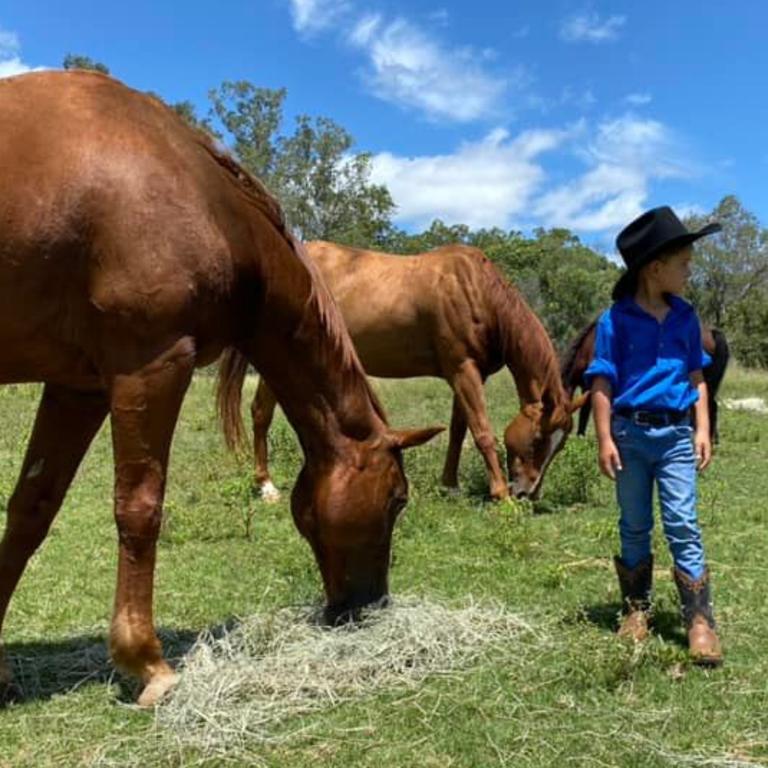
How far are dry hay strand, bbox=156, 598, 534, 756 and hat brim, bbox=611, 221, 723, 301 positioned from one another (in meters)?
1.67

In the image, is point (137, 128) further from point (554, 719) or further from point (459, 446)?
point (459, 446)

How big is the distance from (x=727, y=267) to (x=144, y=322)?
4387 cm

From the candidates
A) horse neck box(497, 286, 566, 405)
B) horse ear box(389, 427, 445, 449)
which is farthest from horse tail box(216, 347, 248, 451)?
horse neck box(497, 286, 566, 405)

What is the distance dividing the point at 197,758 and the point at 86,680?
1.00 metres

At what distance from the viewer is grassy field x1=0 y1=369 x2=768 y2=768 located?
9.68 feet

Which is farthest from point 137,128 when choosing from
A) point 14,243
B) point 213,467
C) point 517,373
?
point 213,467

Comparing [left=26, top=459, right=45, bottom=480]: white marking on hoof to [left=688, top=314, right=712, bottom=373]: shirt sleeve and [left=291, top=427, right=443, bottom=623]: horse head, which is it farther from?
[left=688, top=314, right=712, bottom=373]: shirt sleeve

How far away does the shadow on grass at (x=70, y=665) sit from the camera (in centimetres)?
352

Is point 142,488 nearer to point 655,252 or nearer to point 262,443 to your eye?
point 655,252

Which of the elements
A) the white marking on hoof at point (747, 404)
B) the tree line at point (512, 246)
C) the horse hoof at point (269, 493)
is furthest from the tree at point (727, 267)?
the horse hoof at point (269, 493)

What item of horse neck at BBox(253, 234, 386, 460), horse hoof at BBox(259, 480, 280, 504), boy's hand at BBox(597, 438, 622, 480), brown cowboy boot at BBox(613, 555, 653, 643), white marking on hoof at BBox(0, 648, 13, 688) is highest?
horse neck at BBox(253, 234, 386, 460)

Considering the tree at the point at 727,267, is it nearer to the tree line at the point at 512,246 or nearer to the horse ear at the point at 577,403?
the tree line at the point at 512,246

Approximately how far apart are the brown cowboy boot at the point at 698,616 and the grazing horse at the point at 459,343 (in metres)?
3.75

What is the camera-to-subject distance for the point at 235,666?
137 inches
